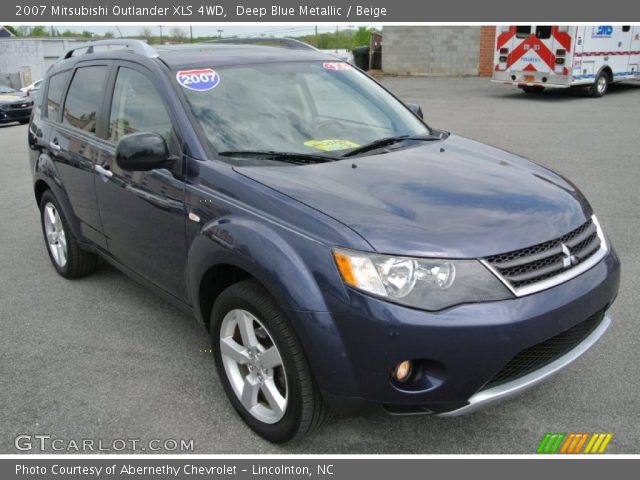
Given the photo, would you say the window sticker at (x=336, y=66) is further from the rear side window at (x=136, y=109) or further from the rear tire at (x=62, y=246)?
the rear tire at (x=62, y=246)

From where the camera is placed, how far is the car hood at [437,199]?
257 cm

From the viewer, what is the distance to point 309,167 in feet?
10.4

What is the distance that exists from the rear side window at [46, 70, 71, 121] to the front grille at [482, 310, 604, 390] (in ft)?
12.8

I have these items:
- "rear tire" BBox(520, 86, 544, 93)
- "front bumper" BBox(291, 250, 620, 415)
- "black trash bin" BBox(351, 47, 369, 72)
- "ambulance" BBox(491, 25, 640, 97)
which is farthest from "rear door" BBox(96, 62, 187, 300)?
"black trash bin" BBox(351, 47, 369, 72)

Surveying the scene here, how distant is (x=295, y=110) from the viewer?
12.2 ft

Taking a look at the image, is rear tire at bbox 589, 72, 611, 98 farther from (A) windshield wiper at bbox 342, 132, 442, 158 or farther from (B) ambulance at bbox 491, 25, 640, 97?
(A) windshield wiper at bbox 342, 132, 442, 158

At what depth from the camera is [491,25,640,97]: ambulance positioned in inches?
621

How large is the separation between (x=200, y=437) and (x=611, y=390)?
84.4 inches

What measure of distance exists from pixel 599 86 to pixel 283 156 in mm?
Result: 16514

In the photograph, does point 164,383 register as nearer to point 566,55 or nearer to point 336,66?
point 336,66

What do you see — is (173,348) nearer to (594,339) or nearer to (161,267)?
(161,267)

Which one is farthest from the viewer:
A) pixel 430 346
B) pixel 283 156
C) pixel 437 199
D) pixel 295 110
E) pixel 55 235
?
pixel 55 235

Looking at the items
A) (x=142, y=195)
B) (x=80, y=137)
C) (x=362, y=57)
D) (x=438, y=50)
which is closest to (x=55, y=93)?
(x=80, y=137)
